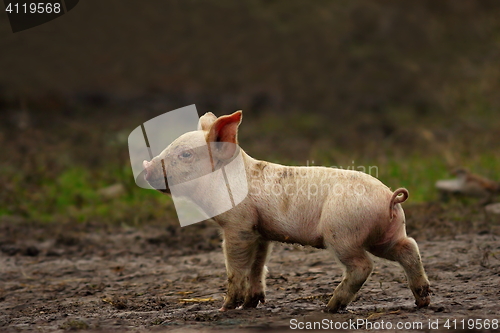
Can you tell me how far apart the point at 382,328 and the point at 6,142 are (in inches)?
400

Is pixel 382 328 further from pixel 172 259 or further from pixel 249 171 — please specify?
pixel 172 259

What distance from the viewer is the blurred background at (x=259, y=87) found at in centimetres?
1096

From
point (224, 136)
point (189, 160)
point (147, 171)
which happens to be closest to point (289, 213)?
point (224, 136)

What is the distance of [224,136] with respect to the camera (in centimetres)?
473

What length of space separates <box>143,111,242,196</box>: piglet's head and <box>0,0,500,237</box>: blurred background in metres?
4.75

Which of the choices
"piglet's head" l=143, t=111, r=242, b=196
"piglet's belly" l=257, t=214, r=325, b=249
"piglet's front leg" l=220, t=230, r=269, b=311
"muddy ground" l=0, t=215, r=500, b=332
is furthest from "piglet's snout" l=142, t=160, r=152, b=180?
"muddy ground" l=0, t=215, r=500, b=332

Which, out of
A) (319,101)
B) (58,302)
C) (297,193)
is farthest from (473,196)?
(319,101)

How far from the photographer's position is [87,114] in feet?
48.7

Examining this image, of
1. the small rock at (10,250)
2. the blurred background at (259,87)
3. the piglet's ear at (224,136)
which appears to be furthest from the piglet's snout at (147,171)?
the blurred background at (259,87)

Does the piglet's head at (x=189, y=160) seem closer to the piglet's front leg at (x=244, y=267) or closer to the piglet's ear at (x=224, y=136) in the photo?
the piglet's ear at (x=224, y=136)

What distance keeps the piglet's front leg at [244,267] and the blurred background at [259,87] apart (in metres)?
4.68

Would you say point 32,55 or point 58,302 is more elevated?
point 32,55

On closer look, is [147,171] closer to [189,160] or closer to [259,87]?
[189,160]

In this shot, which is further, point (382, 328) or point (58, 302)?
point (58, 302)
